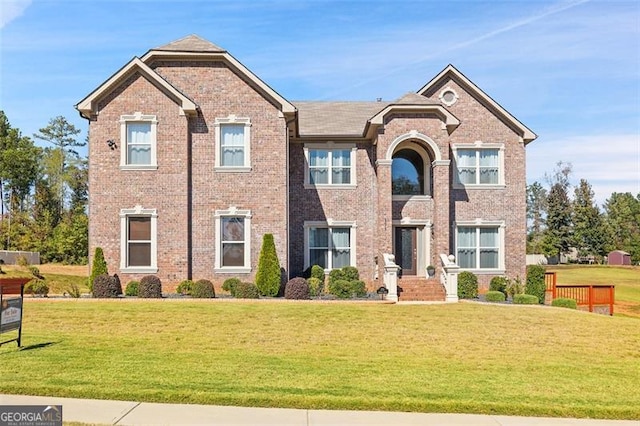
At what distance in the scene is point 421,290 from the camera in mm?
21156

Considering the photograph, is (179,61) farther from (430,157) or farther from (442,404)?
(442,404)

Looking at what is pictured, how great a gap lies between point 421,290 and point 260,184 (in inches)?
281

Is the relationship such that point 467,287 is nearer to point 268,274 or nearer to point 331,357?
point 268,274

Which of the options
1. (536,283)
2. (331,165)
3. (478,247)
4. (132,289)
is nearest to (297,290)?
(132,289)

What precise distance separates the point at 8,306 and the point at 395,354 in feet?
23.6

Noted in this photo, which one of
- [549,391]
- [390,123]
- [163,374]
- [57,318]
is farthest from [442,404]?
[390,123]

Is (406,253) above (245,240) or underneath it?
underneath

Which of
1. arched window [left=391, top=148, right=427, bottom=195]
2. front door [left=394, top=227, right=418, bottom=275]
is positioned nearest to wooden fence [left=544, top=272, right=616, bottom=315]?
front door [left=394, top=227, right=418, bottom=275]

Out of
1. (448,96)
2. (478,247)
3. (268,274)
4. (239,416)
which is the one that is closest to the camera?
(239,416)

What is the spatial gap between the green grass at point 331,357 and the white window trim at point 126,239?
11.5 ft

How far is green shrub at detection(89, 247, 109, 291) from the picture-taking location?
1989cm

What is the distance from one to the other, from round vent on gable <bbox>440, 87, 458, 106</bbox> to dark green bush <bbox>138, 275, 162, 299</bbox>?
560 inches

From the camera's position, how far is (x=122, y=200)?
20.8 metres

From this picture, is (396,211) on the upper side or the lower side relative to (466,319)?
upper
